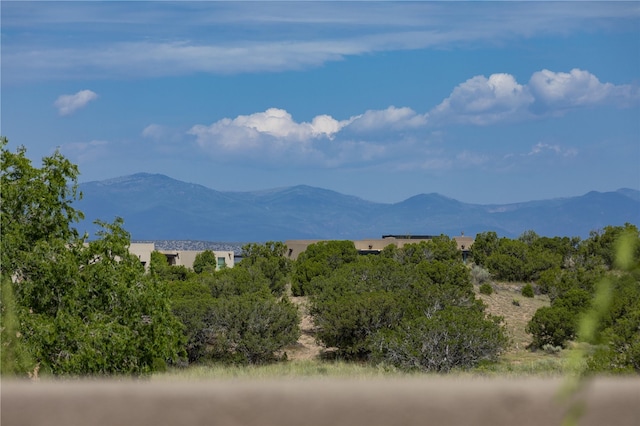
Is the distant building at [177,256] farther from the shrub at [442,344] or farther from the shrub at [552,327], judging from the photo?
the shrub at [442,344]

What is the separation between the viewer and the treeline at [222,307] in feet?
49.3

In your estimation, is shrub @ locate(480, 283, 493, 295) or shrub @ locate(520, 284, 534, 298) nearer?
shrub @ locate(480, 283, 493, 295)

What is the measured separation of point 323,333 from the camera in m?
28.3

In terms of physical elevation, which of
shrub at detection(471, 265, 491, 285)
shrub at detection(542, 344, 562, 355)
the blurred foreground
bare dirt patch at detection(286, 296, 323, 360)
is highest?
the blurred foreground

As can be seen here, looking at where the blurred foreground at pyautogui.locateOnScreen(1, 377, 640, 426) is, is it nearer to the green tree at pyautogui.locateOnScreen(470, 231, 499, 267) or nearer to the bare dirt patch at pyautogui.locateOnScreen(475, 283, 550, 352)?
the bare dirt patch at pyautogui.locateOnScreen(475, 283, 550, 352)

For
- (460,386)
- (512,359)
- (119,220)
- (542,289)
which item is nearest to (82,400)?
(460,386)

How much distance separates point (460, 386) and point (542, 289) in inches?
1583

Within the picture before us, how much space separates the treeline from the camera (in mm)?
15023

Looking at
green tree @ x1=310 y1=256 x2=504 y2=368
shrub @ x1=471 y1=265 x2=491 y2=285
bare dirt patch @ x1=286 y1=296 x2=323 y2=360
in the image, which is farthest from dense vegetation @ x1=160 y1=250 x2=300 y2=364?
shrub @ x1=471 y1=265 x2=491 y2=285

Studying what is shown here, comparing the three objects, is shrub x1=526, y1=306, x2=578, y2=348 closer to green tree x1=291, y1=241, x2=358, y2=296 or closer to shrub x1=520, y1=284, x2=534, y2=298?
shrub x1=520, y1=284, x2=534, y2=298

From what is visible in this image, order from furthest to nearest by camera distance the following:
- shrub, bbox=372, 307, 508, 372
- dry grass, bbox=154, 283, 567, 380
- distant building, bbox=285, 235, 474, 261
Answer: distant building, bbox=285, 235, 474, 261 < shrub, bbox=372, 307, 508, 372 < dry grass, bbox=154, 283, 567, 380

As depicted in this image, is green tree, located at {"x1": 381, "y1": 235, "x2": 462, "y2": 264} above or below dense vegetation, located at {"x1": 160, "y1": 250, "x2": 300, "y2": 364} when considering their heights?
above

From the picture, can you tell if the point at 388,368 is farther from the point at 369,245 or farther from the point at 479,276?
the point at 369,245

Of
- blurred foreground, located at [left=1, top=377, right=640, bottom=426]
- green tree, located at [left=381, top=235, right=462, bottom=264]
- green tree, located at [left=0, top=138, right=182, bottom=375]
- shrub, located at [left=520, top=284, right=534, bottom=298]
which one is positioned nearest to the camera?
blurred foreground, located at [left=1, top=377, right=640, bottom=426]
